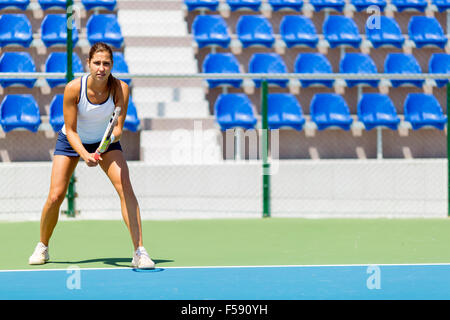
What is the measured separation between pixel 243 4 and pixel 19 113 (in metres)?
4.99

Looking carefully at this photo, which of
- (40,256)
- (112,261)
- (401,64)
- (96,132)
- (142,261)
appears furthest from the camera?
(401,64)

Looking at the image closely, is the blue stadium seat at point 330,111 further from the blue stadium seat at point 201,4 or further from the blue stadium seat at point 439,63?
the blue stadium seat at point 201,4

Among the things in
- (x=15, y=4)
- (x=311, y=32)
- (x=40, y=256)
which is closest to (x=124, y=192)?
(x=40, y=256)

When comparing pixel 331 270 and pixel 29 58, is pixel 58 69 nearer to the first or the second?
pixel 29 58

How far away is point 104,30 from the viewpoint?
14273mm

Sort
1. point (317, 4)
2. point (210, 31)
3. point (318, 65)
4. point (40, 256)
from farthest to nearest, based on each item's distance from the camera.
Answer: point (317, 4) → point (210, 31) → point (318, 65) → point (40, 256)

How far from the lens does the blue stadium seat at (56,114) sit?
12.3 m

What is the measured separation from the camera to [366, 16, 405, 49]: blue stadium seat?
14961mm

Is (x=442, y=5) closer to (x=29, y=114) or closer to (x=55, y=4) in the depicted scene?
(x=55, y=4)

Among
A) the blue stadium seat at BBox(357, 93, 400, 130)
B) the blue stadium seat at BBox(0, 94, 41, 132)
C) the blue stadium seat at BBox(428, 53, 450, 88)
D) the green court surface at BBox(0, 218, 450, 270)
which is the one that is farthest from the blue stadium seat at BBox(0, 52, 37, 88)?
the blue stadium seat at BBox(428, 53, 450, 88)

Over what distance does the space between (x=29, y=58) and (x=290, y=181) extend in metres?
5.56

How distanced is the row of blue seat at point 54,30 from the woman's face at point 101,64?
8.02 m

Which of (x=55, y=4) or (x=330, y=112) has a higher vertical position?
(x=55, y=4)

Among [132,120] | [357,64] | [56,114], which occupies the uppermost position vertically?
[357,64]
